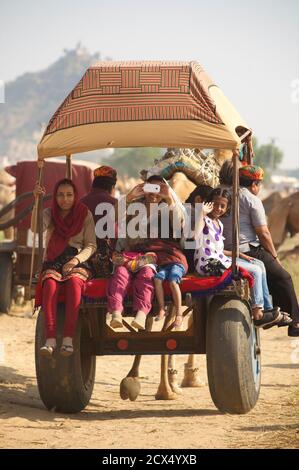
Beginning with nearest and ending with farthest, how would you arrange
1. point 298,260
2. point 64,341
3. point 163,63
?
point 64,341 < point 163,63 < point 298,260

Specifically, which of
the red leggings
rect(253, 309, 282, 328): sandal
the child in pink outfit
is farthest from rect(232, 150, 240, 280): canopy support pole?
the red leggings

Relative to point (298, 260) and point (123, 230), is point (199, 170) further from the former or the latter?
point (298, 260)

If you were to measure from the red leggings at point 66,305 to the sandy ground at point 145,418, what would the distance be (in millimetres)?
742

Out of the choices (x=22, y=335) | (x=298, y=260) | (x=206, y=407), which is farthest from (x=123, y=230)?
(x=298, y=260)

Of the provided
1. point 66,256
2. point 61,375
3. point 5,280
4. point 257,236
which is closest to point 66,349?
point 61,375

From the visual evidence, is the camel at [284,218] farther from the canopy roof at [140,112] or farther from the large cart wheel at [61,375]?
the large cart wheel at [61,375]

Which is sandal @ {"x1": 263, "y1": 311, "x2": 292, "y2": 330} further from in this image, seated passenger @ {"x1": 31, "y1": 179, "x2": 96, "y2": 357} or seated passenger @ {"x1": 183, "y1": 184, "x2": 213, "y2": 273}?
seated passenger @ {"x1": 31, "y1": 179, "x2": 96, "y2": 357}

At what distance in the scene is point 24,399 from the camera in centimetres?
1027

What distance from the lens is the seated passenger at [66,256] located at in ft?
28.9

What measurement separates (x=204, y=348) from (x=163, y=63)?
236 centimetres

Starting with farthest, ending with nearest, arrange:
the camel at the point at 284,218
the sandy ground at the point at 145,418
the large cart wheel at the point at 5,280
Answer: the camel at the point at 284,218 < the large cart wheel at the point at 5,280 < the sandy ground at the point at 145,418

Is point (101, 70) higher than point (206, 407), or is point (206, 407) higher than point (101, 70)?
point (101, 70)

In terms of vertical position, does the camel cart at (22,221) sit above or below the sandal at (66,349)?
below

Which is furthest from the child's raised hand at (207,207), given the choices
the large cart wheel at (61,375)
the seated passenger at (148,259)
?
the large cart wheel at (61,375)
